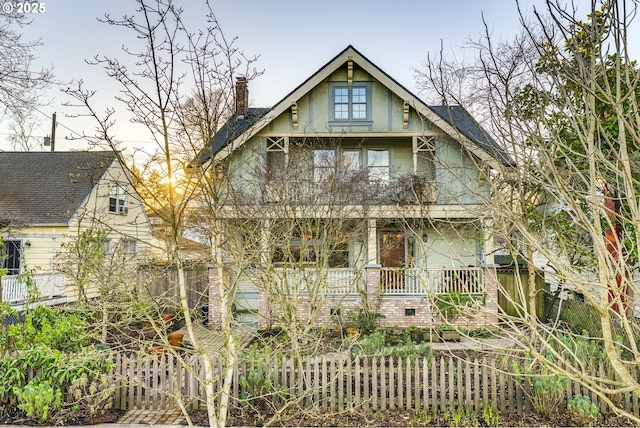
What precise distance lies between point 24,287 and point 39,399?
1067 centimetres

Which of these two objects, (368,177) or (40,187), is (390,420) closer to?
(368,177)

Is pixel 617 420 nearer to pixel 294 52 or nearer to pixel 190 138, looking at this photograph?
pixel 190 138

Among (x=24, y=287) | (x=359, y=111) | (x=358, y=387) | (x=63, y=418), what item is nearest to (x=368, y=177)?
(x=359, y=111)

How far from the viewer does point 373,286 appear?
13414mm

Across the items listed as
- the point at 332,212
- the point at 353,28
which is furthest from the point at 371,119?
the point at 332,212

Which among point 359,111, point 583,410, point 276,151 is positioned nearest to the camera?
point 583,410

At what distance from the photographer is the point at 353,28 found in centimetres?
1290

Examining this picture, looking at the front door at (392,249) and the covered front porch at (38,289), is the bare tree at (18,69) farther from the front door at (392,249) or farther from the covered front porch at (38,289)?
the front door at (392,249)

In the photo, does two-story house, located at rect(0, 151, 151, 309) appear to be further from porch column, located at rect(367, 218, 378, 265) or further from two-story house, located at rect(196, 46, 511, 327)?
porch column, located at rect(367, 218, 378, 265)

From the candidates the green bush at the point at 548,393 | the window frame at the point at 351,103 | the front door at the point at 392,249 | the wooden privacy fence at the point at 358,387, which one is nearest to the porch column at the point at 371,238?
the front door at the point at 392,249

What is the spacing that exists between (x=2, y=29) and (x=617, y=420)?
1666 cm

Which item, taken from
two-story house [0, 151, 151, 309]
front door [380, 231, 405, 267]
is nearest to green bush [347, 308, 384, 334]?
front door [380, 231, 405, 267]

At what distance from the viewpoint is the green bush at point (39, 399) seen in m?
5.88

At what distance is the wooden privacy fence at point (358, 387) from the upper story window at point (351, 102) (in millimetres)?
10708
